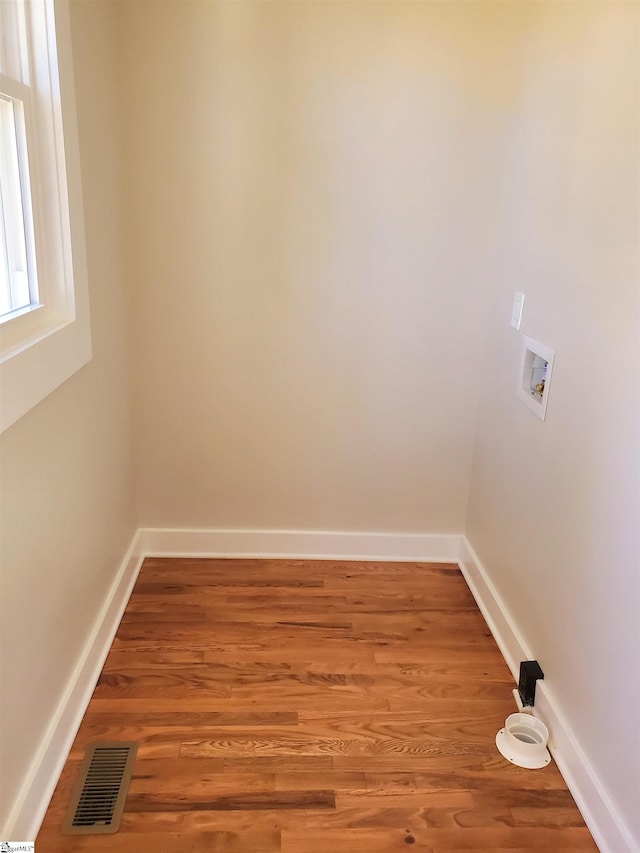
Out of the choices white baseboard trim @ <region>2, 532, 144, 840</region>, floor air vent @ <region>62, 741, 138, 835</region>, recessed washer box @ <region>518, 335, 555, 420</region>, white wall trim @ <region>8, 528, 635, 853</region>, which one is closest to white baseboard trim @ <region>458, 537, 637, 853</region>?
white wall trim @ <region>8, 528, 635, 853</region>

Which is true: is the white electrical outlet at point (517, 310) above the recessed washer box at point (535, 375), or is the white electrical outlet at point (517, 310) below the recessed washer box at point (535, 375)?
above

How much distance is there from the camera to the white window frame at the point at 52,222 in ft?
4.96

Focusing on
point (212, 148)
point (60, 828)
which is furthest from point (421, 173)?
Answer: point (60, 828)

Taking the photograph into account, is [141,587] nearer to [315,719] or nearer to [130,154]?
[315,719]

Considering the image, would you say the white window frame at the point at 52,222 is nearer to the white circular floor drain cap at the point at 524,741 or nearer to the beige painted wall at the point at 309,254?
the beige painted wall at the point at 309,254

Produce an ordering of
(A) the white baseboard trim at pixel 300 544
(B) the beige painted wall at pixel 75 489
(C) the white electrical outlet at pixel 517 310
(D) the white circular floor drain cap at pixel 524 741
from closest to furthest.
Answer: (B) the beige painted wall at pixel 75 489 < (D) the white circular floor drain cap at pixel 524 741 < (C) the white electrical outlet at pixel 517 310 < (A) the white baseboard trim at pixel 300 544

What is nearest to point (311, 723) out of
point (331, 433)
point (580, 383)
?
point (331, 433)

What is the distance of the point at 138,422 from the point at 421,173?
146 centimetres

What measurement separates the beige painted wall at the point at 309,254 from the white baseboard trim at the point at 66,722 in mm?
557

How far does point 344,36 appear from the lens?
7.45ft

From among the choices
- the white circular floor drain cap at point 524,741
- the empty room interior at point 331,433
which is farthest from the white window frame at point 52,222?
the white circular floor drain cap at point 524,741

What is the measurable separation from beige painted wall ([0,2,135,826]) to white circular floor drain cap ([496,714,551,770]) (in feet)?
4.11

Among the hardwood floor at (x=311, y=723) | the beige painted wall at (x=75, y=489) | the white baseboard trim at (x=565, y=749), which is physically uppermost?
the beige painted wall at (x=75, y=489)

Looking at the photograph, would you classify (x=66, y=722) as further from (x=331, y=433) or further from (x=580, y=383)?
(x=580, y=383)
